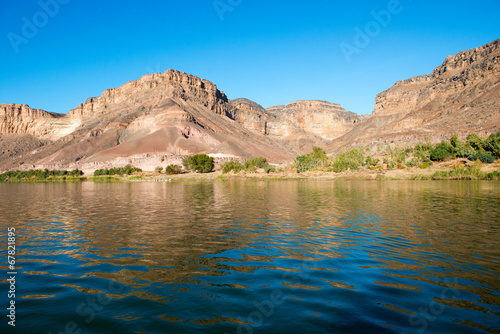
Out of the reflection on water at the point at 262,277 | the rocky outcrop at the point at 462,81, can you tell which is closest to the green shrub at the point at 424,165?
the reflection on water at the point at 262,277

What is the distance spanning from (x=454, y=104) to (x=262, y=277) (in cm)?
16104

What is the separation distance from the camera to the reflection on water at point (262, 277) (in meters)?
6.12

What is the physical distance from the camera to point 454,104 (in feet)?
455

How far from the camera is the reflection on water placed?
612 cm

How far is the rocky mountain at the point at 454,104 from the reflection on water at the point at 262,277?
→ 347ft

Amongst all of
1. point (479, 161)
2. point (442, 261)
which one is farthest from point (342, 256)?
point (479, 161)

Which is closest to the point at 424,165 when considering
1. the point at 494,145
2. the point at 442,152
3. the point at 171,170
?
the point at 442,152

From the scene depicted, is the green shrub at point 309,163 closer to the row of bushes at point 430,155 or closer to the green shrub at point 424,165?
the row of bushes at point 430,155

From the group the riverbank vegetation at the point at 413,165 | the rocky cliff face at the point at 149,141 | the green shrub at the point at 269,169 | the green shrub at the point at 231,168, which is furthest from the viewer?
the rocky cliff face at the point at 149,141

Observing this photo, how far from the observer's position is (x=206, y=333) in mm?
5668

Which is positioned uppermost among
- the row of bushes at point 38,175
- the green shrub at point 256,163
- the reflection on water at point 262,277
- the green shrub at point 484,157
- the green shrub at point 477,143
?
the green shrub at point 477,143

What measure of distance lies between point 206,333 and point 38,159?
201522 millimetres

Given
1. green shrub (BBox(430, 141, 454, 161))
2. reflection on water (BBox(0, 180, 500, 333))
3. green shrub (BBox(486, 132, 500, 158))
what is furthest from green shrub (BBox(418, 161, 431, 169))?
reflection on water (BBox(0, 180, 500, 333))

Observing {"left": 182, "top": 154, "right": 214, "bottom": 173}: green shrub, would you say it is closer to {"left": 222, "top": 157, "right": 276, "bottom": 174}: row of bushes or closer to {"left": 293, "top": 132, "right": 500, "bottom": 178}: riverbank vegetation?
{"left": 222, "top": 157, "right": 276, "bottom": 174}: row of bushes
